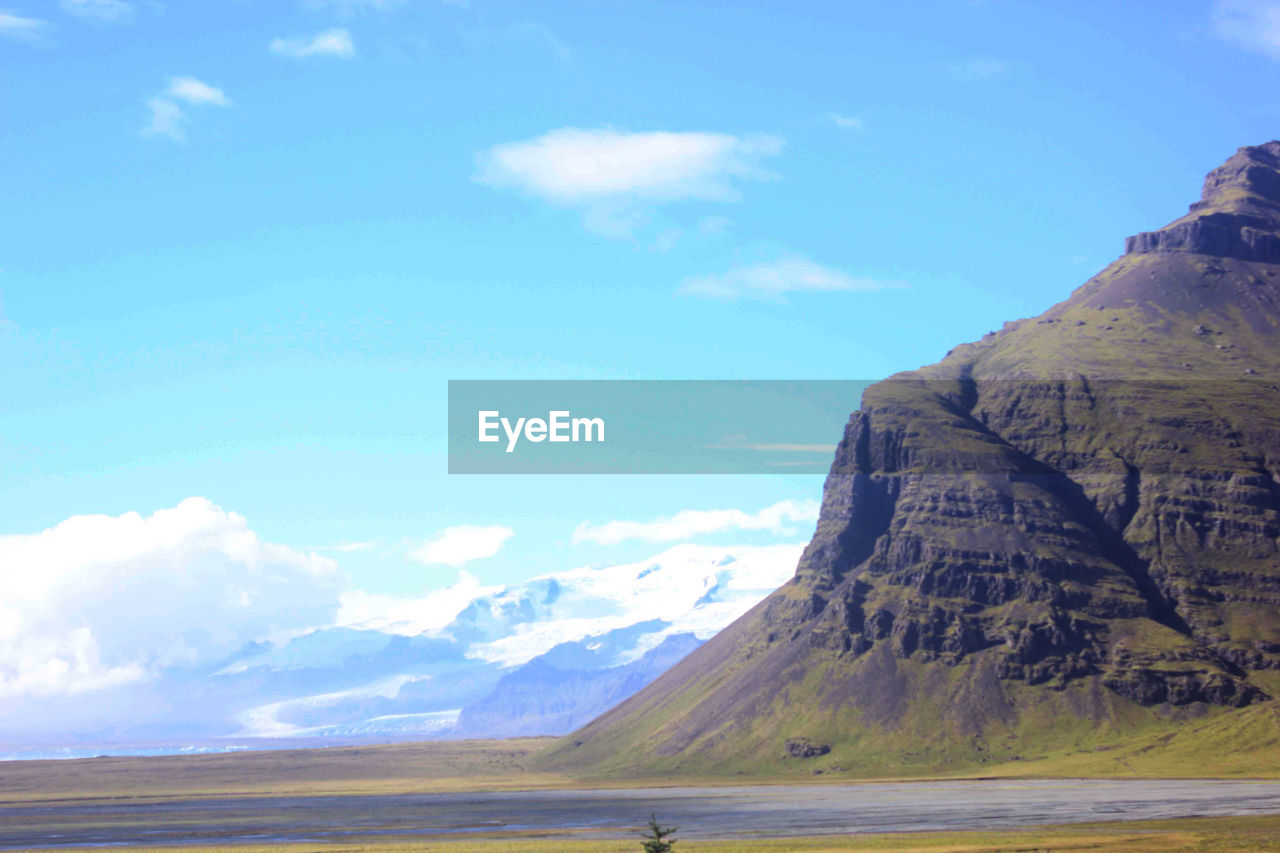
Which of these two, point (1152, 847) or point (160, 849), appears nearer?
Result: point (1152, 847)

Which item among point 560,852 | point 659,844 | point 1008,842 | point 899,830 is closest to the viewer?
point 659,844

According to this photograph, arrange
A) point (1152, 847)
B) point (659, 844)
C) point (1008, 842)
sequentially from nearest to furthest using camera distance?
point (659, 844), point (1152, 847), point (1008, 842)

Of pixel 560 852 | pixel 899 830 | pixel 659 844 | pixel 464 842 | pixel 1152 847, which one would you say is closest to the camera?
pixel 659 844

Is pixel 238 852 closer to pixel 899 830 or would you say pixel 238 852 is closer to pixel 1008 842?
pixel 899 830

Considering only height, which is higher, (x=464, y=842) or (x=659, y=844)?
(x=659, y=844)

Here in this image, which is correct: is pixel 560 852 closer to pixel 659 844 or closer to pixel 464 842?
pixel 464 842

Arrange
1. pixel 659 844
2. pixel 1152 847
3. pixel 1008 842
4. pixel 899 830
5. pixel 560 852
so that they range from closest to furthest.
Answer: pixel 659 844, pixel 1152 847, pixel 1008 842, pixel 560 852, pixel 899 830

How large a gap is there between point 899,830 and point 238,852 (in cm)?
10005

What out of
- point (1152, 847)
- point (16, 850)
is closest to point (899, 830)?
point (1152, 847)

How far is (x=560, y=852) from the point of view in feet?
556

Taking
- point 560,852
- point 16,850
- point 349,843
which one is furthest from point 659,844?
point 16,850

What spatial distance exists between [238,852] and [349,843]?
16875 mm

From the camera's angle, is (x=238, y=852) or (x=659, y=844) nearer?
(x=659, y=844)

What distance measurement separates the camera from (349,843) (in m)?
195
